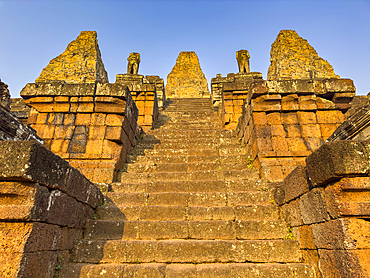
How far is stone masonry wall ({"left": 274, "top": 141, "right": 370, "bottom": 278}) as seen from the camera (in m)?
2.10

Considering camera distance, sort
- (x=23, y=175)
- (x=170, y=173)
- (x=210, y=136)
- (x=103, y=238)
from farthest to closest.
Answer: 1. (x=210, y=136)
2. (x=170, y=173)
3. (x=103, y=238)
4. (x=23, y=175)

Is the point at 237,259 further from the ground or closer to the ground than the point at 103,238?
closer to the ground

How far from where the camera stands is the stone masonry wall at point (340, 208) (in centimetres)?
210

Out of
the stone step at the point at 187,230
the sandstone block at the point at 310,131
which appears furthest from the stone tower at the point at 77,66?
the stone step at the point at 187,230

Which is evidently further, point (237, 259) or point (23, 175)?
point (237, 259)

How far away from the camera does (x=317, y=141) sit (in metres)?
5.35

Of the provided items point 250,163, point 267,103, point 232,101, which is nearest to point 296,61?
point 232,101

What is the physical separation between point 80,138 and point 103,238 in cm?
290

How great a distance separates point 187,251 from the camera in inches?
117

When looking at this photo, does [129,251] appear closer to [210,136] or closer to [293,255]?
[293,255]

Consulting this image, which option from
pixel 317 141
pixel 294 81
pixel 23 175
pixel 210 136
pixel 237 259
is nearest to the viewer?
pixel 23 175

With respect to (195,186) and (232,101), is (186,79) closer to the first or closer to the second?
(232,101)

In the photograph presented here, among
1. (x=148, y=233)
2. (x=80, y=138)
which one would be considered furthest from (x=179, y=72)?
(x=148, y=233)

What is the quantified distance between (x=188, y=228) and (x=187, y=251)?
41cm
